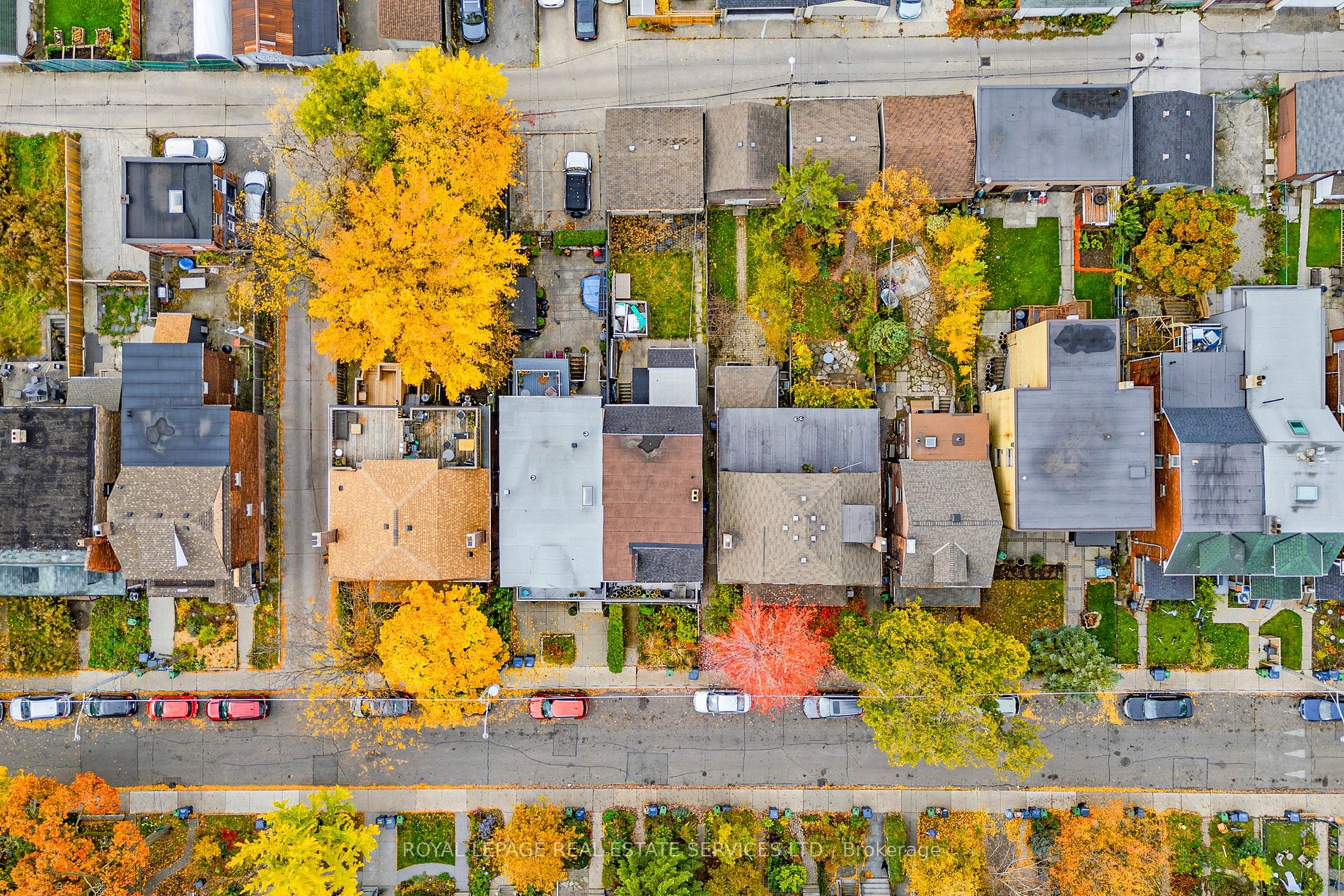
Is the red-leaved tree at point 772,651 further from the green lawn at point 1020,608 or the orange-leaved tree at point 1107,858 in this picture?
the orange-leaved tree at point 1107,858

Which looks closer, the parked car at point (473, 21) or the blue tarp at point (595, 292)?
the parked car at point (473, 21)

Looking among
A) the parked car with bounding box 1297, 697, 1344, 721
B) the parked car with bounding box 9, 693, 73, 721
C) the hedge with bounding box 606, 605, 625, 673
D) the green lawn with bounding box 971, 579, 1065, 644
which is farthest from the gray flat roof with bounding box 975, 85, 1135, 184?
the parked car with bounding box 9, 693, 73, 721

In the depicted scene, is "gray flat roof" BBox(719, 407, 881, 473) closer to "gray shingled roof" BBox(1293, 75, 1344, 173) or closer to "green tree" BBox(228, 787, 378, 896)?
"green tree" BBox(228, 787, 378, 896)

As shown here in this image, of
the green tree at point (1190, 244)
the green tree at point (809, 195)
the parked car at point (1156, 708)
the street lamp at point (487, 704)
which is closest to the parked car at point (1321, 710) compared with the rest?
the parked car at point (1156, 708)

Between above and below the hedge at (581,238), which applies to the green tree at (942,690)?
below

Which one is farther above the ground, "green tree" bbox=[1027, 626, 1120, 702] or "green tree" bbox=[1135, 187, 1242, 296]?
"green tree" bbox=[1135, 187, 1242, 296]

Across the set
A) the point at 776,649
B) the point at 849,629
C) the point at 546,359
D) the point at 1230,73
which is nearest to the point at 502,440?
the point at 546,359

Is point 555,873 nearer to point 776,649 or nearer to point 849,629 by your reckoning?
point 776,649
